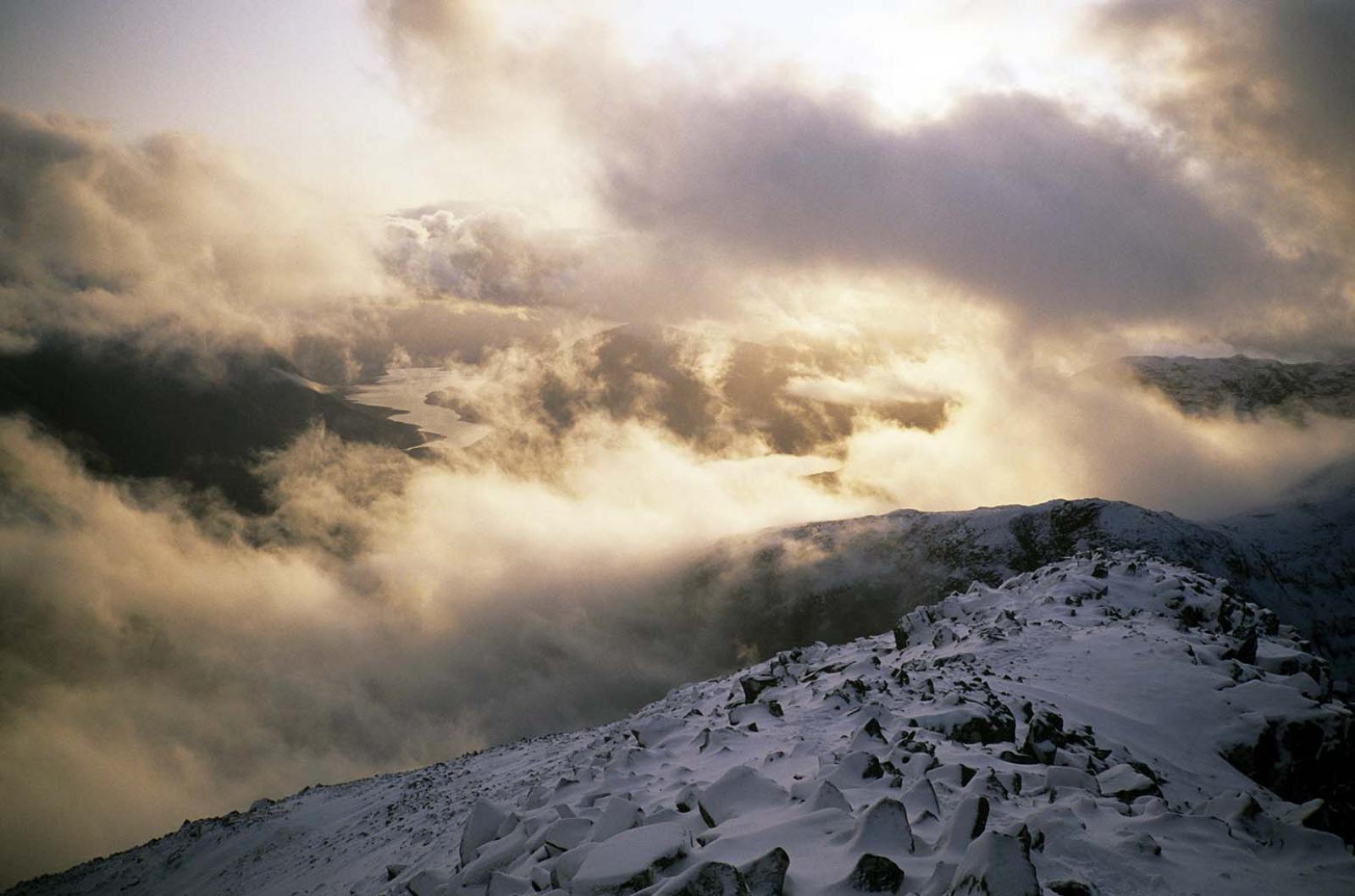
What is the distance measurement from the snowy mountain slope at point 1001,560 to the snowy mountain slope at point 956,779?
134808 mm

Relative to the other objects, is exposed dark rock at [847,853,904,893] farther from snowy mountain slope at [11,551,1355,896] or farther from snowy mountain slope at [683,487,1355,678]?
snowy mountain slope at [683,487,1355,678]

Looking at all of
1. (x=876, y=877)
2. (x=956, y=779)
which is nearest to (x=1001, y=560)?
(x=956, y=779)

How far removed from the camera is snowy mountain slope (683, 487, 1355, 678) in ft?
480

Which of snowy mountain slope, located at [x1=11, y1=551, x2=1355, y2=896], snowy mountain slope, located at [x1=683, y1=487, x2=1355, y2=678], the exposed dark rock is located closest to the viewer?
the exposed dark rock

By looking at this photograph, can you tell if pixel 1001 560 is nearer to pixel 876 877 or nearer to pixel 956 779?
pixel 956 779

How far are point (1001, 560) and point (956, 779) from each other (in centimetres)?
15989

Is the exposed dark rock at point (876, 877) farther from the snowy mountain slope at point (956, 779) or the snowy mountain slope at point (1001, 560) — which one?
the snowy mountain slope at point (1001, 560)

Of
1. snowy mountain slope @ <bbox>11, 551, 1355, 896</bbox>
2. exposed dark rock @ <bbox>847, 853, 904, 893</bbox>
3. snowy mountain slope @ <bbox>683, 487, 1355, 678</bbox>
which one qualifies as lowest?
snowy mountain slope @ <bbox>683, 487, 1355, 678</bbox>

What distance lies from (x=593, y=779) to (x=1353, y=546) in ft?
785

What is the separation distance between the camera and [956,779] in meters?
11.0

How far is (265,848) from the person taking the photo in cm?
3297

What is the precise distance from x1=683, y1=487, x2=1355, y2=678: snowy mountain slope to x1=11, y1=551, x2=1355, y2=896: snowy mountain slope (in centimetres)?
13481

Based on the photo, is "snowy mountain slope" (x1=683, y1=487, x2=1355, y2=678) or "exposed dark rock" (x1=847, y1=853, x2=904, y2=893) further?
"snowy mountain slope" (x1=683, y1=487, x2=1355, y2=678)

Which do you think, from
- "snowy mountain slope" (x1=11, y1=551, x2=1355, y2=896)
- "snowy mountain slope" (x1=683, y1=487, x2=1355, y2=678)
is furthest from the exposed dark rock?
"snowy mountain slope" (x1=683, y1=487, x2=1355, y2=678)
